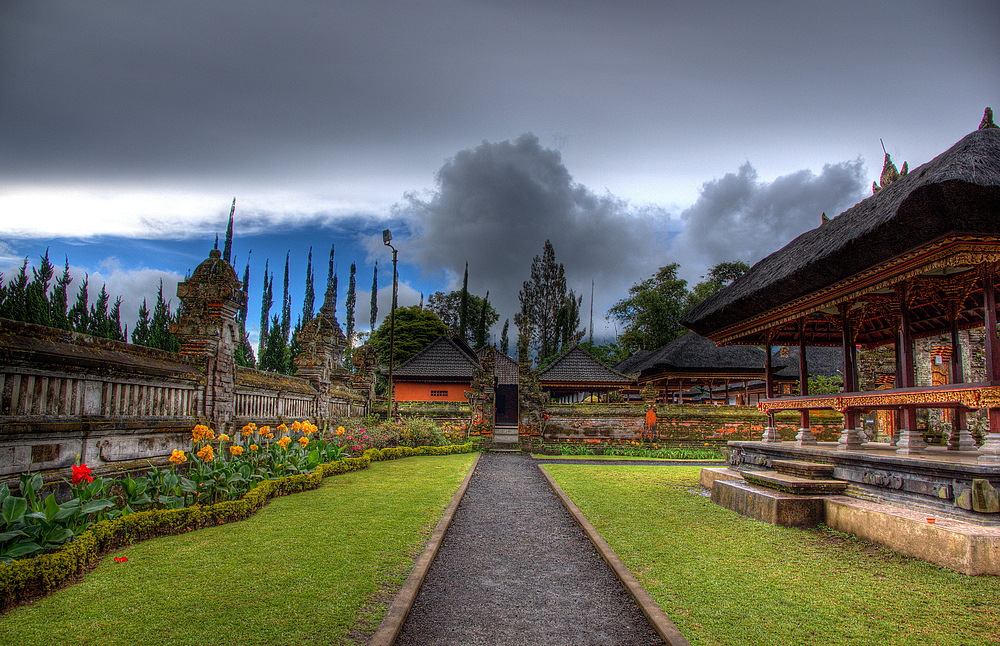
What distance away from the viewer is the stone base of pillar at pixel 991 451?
15.5 ft

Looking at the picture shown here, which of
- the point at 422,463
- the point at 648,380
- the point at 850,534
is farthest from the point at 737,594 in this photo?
the point at 648,380

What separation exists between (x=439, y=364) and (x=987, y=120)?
2610cm

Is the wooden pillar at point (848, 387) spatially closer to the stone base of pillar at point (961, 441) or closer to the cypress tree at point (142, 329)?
the stone base of pillar at point (961, 441)

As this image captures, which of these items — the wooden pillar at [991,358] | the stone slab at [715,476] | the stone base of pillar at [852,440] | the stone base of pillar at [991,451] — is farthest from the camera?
the stone slab at [715,476]

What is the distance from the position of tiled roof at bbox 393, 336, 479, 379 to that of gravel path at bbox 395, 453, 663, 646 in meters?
22.4

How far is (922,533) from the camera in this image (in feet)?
14.9

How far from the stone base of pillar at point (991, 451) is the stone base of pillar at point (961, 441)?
7.18 feet

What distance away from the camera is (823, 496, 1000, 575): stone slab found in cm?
410

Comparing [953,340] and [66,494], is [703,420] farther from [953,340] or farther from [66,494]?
[66,494]

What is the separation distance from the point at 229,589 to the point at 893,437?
1037 centimetres

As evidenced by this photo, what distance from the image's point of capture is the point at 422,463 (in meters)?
12.7

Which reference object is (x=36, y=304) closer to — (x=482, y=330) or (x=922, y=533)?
(x=922, y=533)

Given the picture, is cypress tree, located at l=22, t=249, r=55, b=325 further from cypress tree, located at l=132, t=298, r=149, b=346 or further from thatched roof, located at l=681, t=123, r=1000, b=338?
thatched roof, located at l=681, t=123, r=1000, b=338

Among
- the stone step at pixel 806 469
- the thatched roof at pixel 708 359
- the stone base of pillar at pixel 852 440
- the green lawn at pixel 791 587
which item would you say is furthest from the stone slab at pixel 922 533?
the thatched roof at pixel 708 359
